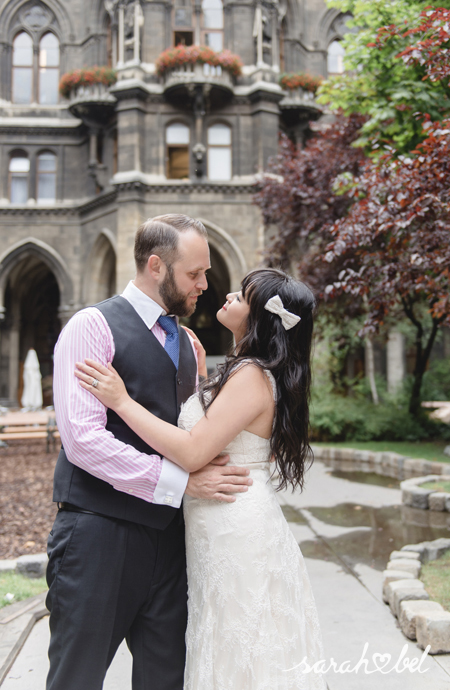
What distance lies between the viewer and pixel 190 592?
7.06 feet

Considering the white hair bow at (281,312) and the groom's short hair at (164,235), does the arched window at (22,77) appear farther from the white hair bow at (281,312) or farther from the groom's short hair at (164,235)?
the white hair bow at (281,312)

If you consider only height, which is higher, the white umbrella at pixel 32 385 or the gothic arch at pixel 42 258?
the gothic arch at pixel 42 258

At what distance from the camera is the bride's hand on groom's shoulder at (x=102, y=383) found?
6.15 feet

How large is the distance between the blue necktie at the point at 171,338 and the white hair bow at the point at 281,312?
14.7 inches

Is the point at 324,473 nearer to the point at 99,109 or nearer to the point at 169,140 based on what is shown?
the point at 169,140

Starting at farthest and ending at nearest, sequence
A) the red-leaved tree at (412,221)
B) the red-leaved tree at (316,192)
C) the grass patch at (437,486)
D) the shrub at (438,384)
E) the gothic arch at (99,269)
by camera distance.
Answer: the gothic arch at (99,269), the shrub at (438,384), the red-leaved tree at (316,192), the grass patch at (437,486), the red-leaved tree at (412,221)

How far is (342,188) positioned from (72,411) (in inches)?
348

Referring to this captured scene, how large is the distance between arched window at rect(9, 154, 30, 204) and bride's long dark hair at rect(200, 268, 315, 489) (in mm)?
21421

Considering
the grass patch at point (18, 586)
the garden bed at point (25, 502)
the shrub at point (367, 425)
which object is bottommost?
the garden bed at point (25, 502)

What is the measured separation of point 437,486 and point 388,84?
6.05 m

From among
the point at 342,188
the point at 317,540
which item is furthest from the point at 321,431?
the point at 317,540

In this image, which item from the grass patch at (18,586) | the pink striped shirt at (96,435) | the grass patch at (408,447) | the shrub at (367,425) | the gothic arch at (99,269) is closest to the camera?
the pink striped shirt at (96,435)

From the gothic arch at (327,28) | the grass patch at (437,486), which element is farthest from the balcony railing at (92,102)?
the grass patch at (437,486)

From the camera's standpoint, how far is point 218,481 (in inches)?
80.4
